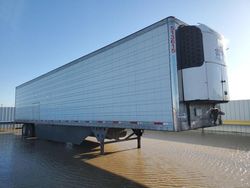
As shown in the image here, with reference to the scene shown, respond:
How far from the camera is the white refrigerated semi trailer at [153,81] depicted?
6.28 m

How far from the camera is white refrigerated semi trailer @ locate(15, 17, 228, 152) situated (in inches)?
247

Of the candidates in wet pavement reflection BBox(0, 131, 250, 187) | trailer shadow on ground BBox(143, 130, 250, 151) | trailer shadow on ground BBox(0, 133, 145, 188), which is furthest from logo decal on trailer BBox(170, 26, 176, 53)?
trailer shadow on ground BBox(143, 130, 250, 151)

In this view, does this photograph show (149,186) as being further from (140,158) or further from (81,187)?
(140,158)

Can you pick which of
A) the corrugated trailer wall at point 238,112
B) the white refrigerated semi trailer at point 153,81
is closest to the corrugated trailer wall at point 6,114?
the white refrigerated semi trailer at point 153,81

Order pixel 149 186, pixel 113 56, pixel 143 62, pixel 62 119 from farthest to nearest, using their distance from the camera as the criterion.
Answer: pixel 62 119, pixel 113 56, pixel 143 62, pixel 149 186

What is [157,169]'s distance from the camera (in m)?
7.35

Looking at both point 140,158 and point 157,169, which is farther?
point 140,158

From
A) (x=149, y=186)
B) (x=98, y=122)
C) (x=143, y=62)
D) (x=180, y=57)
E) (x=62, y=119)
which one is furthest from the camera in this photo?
(x=62, y=119)

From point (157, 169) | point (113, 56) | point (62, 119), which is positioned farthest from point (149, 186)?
point (62, 119)

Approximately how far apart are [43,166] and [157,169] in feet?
12.7

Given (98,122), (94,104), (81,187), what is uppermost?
(94,104)

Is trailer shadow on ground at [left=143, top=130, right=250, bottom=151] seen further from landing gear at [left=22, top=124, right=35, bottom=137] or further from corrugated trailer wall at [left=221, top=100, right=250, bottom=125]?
landing gear at [left=22, top=124, right=35, bottom=137]

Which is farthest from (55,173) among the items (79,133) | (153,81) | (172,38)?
(172,38)

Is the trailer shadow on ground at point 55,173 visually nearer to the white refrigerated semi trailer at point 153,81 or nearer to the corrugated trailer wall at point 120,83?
the white refrigerated semi trailer at point 153,81
